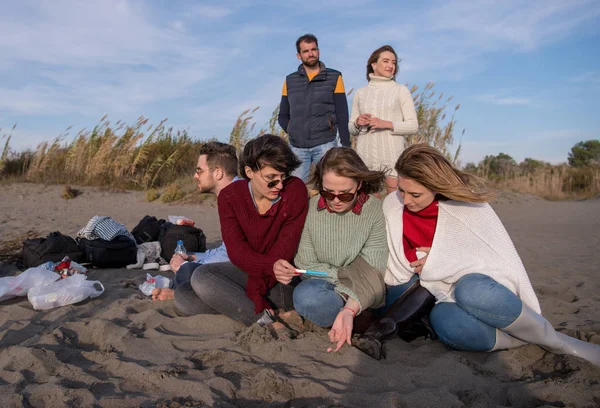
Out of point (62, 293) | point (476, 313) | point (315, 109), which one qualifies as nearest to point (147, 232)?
point (62, 293)

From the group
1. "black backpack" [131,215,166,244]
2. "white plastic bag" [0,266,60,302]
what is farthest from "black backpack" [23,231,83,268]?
"black backpack" [131,215,166,244]

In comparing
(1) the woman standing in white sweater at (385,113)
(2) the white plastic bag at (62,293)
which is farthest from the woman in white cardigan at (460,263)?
(2) the white plastic bag at (62,293)

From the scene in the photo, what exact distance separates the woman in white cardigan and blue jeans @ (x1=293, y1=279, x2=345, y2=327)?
0.43 metres

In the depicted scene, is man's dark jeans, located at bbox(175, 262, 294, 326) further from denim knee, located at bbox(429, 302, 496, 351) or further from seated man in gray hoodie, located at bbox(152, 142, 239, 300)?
denim knee, located at bbox(429, 302, 496, 351)

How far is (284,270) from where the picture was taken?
2746 millimetres

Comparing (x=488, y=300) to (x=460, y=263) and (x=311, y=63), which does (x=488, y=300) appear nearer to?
(x=460, y=263)

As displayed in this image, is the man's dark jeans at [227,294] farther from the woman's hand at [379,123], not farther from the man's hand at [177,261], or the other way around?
the woman's hand at [379,123]

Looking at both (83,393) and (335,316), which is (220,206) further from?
(83,393)

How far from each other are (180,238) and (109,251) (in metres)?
0.67

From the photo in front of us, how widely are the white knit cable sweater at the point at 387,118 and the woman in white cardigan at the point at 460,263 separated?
1.81m

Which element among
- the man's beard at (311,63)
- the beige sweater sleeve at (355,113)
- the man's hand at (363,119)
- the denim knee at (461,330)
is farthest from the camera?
the man's beard at (311,63)

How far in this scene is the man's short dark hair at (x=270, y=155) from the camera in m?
2.87

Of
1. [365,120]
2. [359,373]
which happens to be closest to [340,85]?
[365,120]

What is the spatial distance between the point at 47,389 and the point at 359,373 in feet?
4.58
